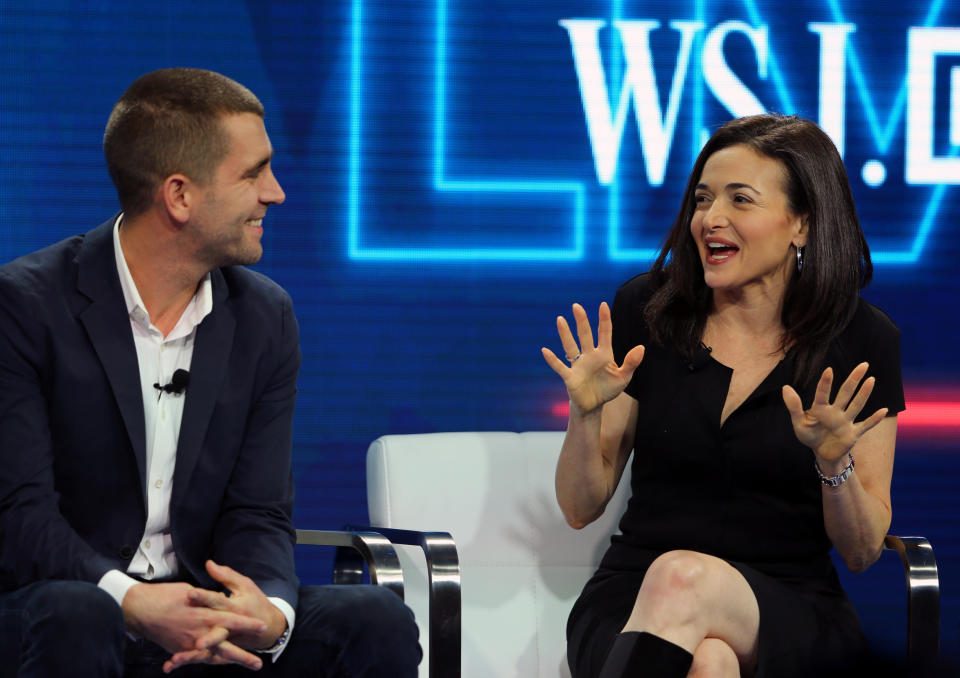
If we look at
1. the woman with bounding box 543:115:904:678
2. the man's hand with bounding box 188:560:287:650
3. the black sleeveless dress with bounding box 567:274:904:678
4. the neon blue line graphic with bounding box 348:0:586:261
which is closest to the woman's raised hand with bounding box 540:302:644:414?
the woman with bounding box 543:115:904:678

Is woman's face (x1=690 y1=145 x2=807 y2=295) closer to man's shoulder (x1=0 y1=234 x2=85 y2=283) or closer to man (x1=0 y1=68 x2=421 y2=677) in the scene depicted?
man (x1=0 y1=68 x2=421 y2=677)

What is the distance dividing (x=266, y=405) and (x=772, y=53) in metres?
2.15

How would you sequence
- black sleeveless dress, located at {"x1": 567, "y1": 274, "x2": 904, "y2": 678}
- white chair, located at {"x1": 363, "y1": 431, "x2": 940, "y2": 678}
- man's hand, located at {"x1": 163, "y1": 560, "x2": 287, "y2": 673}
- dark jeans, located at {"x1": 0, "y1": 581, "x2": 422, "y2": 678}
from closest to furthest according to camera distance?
dark jeans, located at {"x1": 0, "y1": 581, "x2": 422, "y2": 678} < man's hand, located at {"x1": 163, "y1": 560, "x2": 287, "y2": 673} < black sleeveless dress, located at {"x1": 567, "y1": 274, "x2": 904, "y2": 678} < white chair, located at {"x1": 363, "y1": 431, "x2": 940, "y2": 678}

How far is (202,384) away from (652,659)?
94 centimetres

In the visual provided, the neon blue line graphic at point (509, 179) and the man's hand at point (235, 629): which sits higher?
the neon blue line graphic at point (509, 179)

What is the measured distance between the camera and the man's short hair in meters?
2.28

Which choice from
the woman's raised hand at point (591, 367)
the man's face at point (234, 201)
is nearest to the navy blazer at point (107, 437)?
the man's face at point (234, 201)

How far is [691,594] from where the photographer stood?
7.42 feet

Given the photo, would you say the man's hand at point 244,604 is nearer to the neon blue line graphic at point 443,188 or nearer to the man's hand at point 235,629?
the man's hand at point 235,629

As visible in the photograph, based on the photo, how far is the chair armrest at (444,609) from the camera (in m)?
2.51

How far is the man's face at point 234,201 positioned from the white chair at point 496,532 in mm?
812

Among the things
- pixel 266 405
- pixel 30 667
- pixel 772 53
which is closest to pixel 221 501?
pixel 266 405

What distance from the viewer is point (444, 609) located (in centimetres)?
253

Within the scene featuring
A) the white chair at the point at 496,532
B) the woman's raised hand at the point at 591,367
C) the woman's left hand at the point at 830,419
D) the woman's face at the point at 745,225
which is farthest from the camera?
the white chair at the point at 496,532
